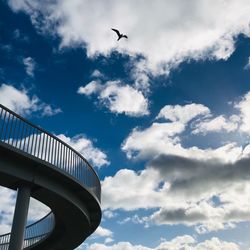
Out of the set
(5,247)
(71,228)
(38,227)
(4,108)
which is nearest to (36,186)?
(4,108)

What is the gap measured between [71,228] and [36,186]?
275 inches

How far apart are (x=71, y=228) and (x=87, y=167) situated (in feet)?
17.8

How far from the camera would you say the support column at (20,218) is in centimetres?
1711

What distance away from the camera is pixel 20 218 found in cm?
1759

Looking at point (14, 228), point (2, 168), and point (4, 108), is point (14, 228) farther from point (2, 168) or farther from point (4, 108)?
point (4, 108)

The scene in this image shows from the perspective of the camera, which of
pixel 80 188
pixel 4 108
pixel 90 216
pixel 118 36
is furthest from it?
pixel 90 216

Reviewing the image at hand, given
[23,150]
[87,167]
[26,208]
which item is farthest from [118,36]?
[26,208]

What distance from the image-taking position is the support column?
17109 mm

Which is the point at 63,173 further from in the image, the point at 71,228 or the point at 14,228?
the point at 71,228

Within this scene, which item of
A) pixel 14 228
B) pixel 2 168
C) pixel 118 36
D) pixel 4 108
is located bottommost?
pixel 14 228

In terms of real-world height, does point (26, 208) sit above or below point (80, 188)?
below

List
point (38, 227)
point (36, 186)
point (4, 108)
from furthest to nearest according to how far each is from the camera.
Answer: point (38, 227), point (36, 186), point (4, 108)

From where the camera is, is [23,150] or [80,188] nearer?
[23,150]

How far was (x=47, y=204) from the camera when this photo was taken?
2158cm
